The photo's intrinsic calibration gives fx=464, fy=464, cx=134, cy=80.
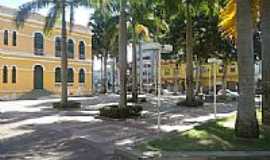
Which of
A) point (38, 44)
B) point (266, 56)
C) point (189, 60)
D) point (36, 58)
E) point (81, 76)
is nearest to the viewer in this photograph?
point (266, 56)

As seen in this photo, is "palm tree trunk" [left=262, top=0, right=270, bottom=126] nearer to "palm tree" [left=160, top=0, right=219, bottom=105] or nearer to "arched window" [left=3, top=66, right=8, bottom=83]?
"palm tree" [left=160, top=0, right=219, bottom=105]

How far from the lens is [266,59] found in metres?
16.0

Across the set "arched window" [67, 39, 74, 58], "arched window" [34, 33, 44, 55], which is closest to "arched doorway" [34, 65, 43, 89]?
"arched window" [34, 33, 44, 55]

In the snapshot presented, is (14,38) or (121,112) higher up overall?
(14,38)

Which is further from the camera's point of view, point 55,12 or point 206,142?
point 55,12

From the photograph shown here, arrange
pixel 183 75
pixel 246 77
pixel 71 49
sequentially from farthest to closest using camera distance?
pixel 183 75 → pixel 71 49 → pixel 246 77

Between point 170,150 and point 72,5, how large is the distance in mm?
20122

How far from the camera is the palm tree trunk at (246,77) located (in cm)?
1303

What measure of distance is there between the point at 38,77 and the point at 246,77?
44.2 metres

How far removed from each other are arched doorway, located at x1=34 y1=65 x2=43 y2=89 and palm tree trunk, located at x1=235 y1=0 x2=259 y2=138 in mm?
43478

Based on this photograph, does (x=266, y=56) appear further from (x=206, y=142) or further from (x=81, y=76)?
(x=81, y=76)

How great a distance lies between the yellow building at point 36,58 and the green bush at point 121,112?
2771 centimetres

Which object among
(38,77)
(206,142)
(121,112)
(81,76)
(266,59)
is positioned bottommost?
(206,142)

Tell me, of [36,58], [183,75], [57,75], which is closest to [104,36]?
[36,58]
